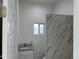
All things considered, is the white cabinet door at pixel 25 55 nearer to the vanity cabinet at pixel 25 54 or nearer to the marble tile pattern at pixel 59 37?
the vanity cabinet at pixel 25 54

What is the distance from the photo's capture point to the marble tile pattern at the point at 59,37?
255 centimetres

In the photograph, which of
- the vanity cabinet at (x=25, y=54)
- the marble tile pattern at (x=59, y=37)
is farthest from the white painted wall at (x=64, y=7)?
the vanity cabinet at (x=25, y=54)

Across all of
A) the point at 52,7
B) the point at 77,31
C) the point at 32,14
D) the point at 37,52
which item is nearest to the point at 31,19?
the point at 32,14

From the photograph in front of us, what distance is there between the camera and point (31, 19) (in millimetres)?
5363

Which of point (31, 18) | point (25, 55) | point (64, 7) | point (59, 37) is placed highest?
point (64, 7)

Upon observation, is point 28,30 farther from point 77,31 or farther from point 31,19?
point 77,31

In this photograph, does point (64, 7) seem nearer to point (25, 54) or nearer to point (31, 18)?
point (31, 18)

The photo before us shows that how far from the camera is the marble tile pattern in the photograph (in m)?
2.55

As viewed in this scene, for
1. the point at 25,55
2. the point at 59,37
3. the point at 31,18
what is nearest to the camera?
the point at 59,37

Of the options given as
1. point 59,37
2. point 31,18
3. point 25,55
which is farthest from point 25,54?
point 59,37

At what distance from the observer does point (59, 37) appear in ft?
8.52

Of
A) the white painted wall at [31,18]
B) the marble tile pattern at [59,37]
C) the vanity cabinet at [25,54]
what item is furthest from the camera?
the white painted wall at [31,18]

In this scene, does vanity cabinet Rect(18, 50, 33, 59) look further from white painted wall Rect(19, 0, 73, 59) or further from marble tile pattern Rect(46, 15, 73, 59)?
marble tile pattern Rect(46, 15, 73, 59)

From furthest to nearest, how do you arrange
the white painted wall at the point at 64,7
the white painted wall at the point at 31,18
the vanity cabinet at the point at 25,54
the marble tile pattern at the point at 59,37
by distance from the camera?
1. the white painted wall at the point at 31,18
2. the vanity cabinet at the point at 25,54
3. the white painted wall at the point at 64,7
4. the marble tile pattern at the point at 59,37
